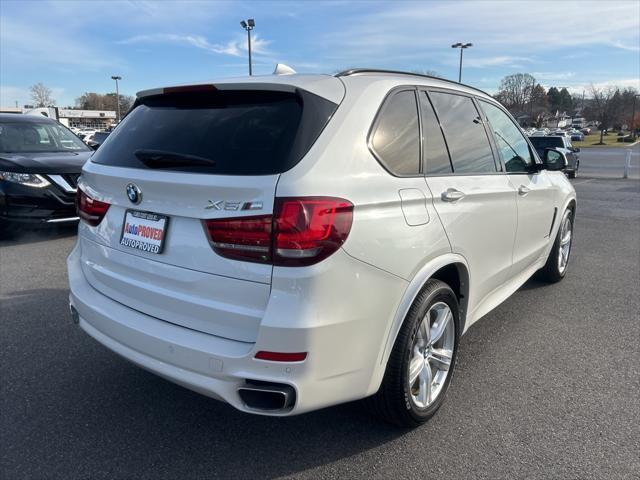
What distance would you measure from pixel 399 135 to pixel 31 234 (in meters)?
6.89

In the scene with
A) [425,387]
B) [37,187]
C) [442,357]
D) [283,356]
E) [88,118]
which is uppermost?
[88,118]

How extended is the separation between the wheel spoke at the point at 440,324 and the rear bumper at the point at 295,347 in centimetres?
57

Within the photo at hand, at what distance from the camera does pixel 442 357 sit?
2.98 m

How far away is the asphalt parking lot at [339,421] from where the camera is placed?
2.50 metres

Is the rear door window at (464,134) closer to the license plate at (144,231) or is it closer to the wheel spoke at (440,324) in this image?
the wheel spoke at (440,324)

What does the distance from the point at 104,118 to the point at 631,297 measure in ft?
380

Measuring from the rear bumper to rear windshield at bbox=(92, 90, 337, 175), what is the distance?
1.75ft

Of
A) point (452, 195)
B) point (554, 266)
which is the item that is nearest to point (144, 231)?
point (452, 195)

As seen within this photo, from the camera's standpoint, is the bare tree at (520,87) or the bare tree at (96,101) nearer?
the bare tree at (520,87)

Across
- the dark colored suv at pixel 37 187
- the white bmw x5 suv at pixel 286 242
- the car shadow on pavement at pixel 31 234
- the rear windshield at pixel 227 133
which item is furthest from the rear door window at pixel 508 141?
the car shadow on pavement at pixel 31 234

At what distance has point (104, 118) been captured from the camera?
107250mm

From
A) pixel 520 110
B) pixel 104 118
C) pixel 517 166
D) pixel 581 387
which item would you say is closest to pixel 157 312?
pixel 581 387

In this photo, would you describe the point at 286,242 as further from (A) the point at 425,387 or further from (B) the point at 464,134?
(B) the point at 464,134

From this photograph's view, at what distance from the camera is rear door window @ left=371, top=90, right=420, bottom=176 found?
2.52 m
